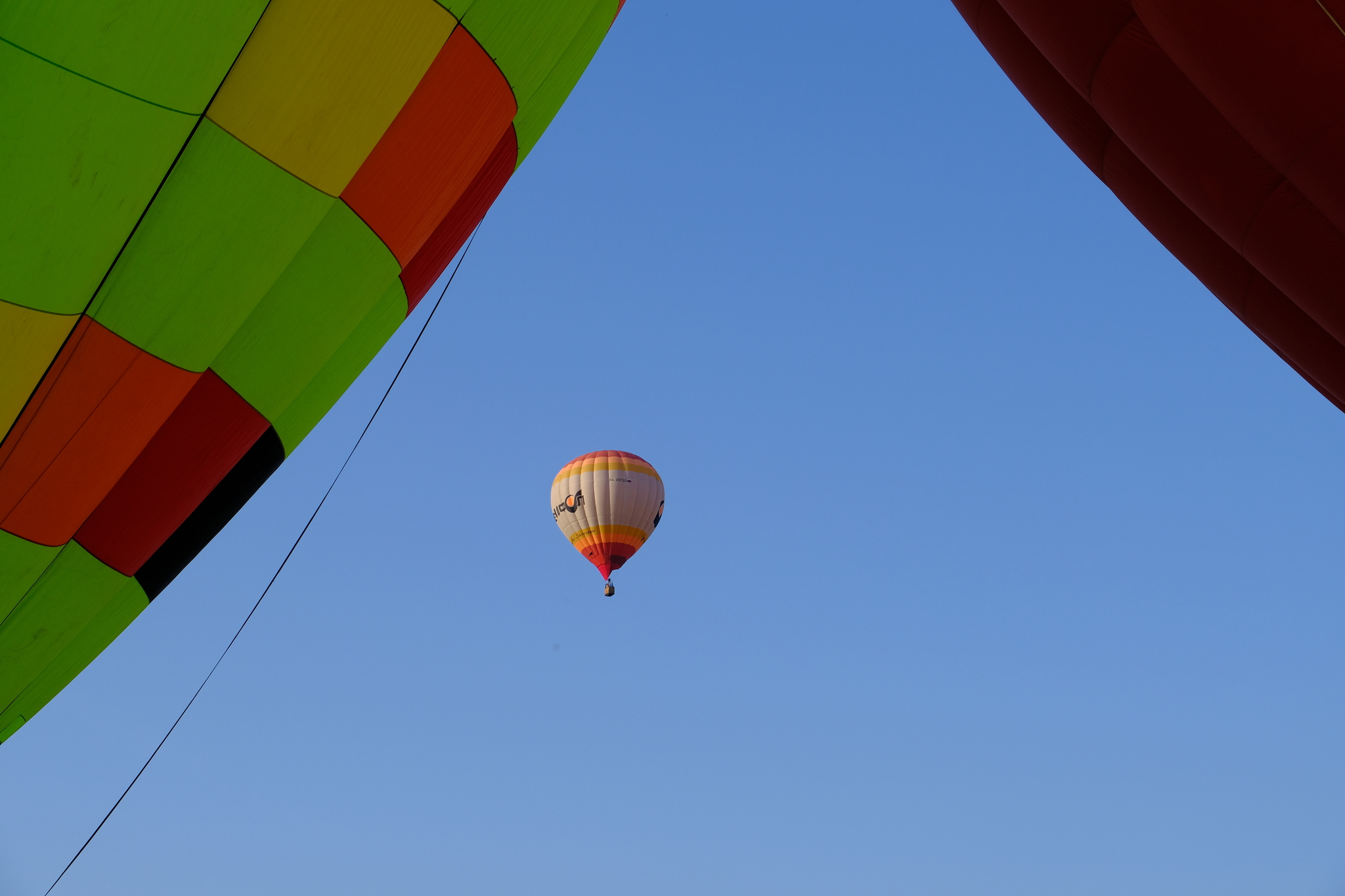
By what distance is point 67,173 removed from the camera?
11.6 feet

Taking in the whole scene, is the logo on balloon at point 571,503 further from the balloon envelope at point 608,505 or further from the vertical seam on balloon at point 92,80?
the vertical seam on balloon at point 92,80

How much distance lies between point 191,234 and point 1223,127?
3.70 metres

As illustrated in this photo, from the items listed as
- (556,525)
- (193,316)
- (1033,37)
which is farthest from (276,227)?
(556,525)

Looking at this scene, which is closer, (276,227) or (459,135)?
(276,227)

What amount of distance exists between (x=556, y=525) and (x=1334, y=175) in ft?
41.9

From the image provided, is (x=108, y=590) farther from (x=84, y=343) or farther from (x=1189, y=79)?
(x=1189, y=79)

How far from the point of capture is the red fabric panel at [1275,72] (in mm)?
3916

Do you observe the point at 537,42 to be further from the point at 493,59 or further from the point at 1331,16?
the point at 1331,16

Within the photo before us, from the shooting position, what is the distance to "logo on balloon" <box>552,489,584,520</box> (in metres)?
15.6

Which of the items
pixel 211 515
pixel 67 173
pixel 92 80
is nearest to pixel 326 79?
pixel 92 80

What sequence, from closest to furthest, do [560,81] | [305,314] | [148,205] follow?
[148,205]
[305,314]
[560,81]

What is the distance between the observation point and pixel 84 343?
377 cm

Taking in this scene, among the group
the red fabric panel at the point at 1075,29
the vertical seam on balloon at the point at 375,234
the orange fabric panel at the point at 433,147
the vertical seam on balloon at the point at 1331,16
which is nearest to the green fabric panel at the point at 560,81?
the orange fabric panel at the point at 433,147

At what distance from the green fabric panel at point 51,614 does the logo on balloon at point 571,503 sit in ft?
36.8
